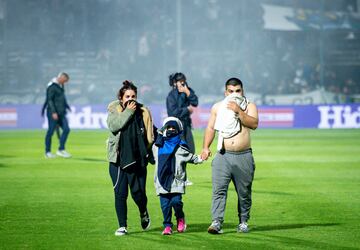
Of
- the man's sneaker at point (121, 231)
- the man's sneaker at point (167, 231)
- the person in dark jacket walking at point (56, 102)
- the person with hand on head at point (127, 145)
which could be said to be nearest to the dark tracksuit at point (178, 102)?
the person with hand on head at point (127, 145)

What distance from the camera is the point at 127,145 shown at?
10867mm

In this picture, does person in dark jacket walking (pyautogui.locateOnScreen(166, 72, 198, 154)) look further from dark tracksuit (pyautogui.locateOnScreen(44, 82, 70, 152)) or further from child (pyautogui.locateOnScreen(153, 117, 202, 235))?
dark tracksuit (pyautogui.locateOnScreen(44, 82, 70, 152))

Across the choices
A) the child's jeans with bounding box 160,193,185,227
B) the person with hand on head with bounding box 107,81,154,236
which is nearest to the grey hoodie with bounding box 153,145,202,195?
the child's jeans with bounding box 160,193,185,227

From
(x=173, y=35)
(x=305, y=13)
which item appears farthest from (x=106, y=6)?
(x=305, y=13)

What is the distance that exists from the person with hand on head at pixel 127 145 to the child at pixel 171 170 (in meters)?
0.23

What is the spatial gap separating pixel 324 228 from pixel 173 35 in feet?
118

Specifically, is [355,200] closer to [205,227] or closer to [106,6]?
[205,227]

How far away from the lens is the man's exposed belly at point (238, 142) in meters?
11.1

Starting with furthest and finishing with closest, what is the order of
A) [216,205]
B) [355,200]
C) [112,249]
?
1. [355,200]
2. [216,205]
3. [112,249]

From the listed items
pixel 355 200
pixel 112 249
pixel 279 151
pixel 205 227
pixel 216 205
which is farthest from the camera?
pixel 279 151

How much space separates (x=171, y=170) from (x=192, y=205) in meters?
3.09

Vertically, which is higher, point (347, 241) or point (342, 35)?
point (342, 35)

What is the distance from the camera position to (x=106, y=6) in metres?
47.9

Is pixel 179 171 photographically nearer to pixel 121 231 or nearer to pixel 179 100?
pixel 121 231
